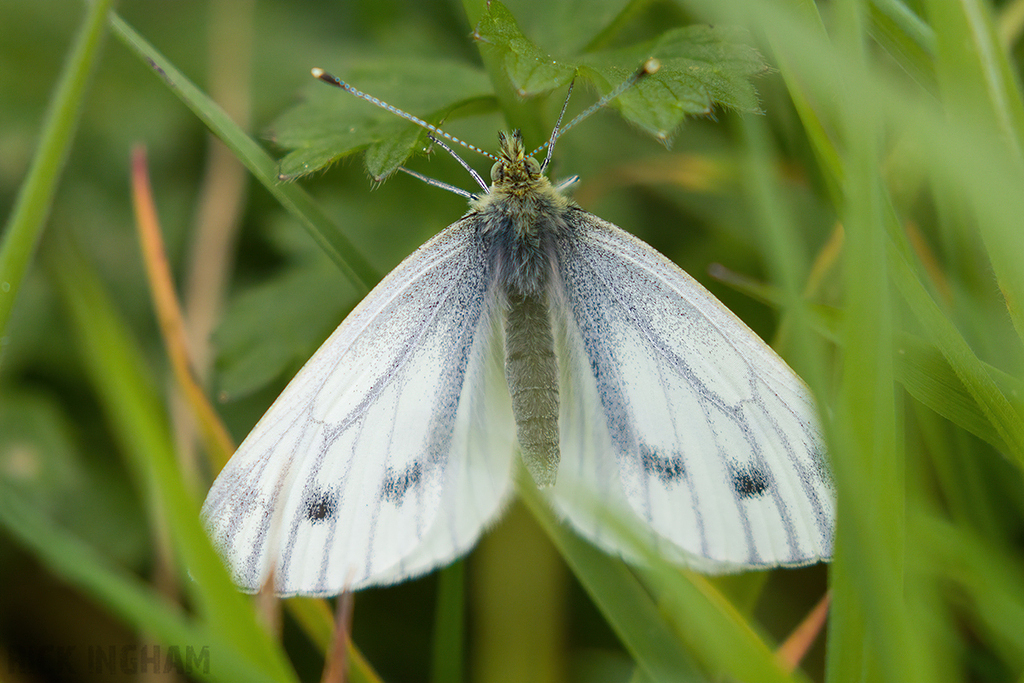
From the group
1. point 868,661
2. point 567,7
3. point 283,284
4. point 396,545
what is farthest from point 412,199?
point 868,661

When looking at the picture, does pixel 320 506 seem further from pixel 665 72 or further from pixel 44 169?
pixel 665 72

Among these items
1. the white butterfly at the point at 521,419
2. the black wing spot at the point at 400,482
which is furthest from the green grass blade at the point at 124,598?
the black wing spot at the point at 400,482

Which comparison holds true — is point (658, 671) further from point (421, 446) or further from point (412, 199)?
point (412, 199)

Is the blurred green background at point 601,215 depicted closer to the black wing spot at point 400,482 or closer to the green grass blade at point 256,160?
the green grass blade at point 256,160

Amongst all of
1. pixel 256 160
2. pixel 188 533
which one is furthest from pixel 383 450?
pixel 256 160

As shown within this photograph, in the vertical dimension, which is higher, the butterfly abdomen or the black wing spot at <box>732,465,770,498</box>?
the butterfly abdomen


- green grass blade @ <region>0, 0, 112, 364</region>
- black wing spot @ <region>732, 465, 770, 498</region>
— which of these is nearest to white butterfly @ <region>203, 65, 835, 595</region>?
black wing spot @ <region>732, 465, 770, 498</region>

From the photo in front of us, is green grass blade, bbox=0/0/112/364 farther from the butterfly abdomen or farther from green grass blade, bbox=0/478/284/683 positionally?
the butterfly abdomen

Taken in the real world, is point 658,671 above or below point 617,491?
below
